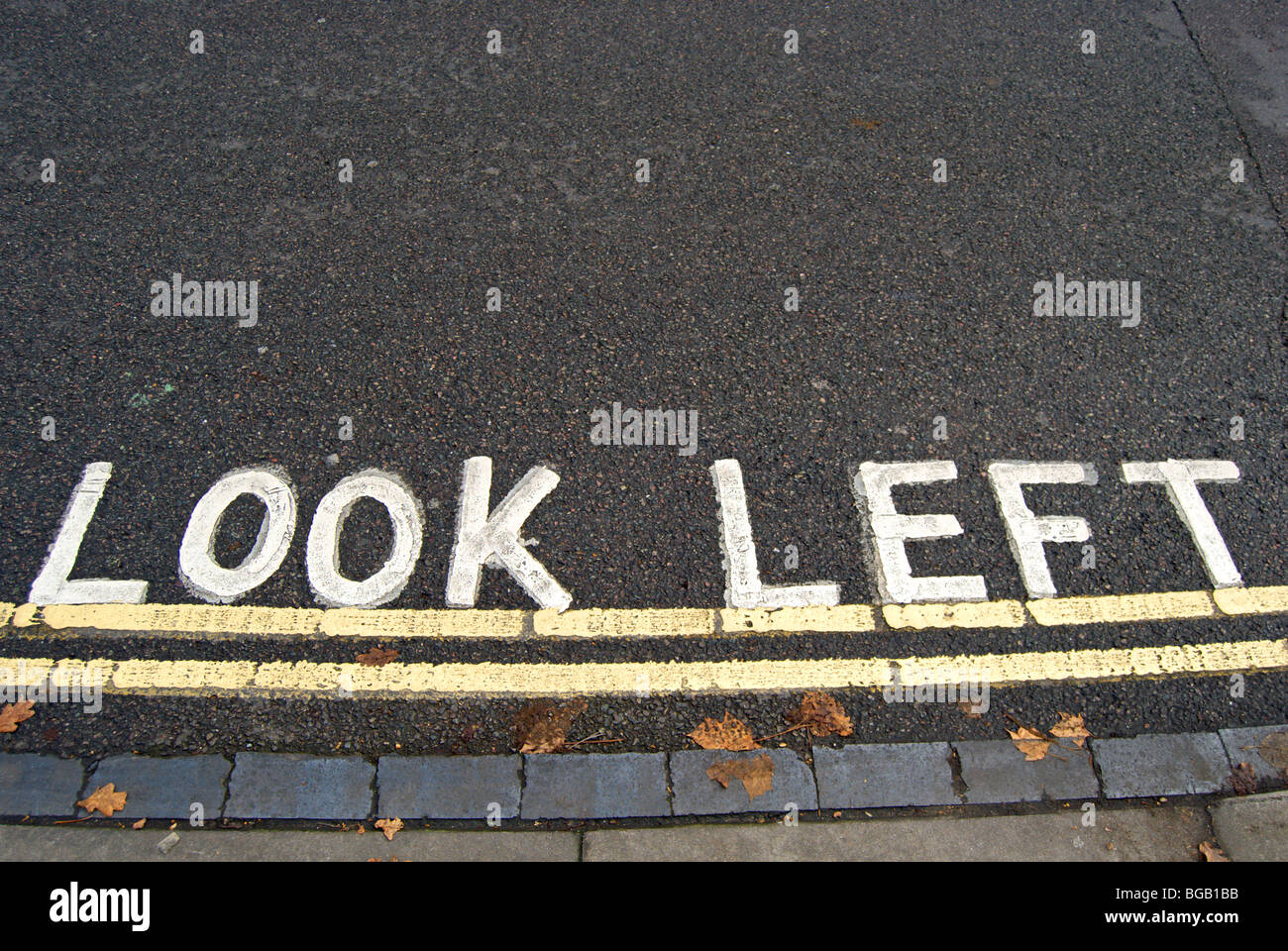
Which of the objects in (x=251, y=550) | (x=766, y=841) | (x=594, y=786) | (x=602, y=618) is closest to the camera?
(x=766, y=841)

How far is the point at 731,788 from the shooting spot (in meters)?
2.73

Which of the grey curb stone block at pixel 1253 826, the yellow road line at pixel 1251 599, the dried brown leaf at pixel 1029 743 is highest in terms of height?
the yellow road line at pixel 1251 599

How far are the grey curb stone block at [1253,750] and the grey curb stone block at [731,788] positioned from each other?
1.46 meters

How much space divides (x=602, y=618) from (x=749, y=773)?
0.76 m

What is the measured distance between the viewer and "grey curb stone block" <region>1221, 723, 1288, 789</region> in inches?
110

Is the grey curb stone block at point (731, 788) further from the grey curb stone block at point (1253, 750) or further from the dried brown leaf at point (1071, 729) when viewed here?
the grey curb stone block at point (1253, 750)

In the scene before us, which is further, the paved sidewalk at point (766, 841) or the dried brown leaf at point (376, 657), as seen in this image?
the dried brown leaf at point (376, 657)

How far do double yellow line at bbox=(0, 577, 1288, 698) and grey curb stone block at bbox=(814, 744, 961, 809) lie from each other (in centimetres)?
24

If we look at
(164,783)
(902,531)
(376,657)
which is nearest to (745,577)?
(902,531)

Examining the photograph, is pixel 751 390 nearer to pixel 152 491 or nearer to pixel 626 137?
pixel 626 137

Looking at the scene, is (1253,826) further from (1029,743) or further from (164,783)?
(164,783)

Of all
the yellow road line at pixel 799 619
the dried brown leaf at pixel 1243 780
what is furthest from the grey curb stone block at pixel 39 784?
the dried brown leaf at pixel 1243 780

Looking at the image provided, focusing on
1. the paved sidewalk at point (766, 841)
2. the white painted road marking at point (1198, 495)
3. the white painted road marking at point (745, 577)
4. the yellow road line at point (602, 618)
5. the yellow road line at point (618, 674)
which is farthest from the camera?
the white painted road marking at point (1198, 495)

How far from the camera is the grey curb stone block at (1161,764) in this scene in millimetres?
2771
